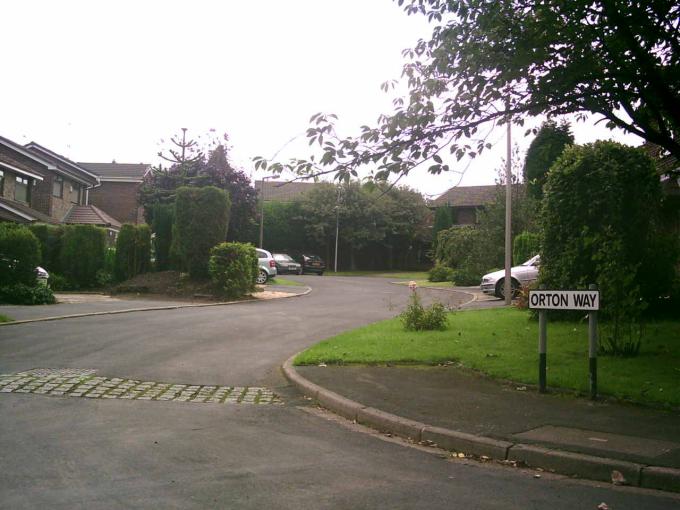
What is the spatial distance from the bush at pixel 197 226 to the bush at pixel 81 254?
12.3ft

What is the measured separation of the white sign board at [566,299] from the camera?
7070 millimetres

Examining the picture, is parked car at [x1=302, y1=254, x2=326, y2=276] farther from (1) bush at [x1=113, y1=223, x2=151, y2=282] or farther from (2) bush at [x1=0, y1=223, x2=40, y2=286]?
(2) bush at [x1=0, y1=223, x2=40, y2=286]

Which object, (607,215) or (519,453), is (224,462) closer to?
(519,453)

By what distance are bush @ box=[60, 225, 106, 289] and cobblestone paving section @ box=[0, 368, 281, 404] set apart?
49.0ft

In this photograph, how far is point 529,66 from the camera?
873 cm

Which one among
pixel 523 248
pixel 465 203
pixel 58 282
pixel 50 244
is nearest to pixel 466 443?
pixel 523 248

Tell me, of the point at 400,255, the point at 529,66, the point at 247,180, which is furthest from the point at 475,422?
the point at 400,255

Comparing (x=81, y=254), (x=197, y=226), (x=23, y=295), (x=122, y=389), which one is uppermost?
(x=197, y=226)

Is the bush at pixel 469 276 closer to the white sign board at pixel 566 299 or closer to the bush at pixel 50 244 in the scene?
the bush at pixel 50 244

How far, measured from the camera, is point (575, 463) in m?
5.06

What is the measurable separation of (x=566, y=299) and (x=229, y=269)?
14606mm

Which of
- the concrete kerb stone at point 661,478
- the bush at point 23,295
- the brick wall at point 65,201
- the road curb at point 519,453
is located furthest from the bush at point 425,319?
the brick wall at point 65,201

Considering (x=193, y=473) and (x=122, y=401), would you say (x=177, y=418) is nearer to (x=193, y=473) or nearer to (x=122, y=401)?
(x=122, y=401)

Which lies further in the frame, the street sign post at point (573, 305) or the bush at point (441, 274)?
the bush at point (441, 274)
